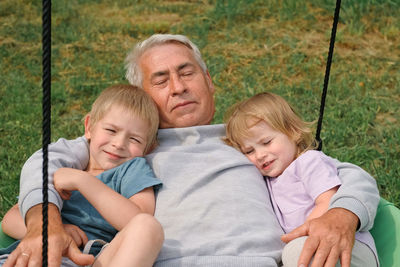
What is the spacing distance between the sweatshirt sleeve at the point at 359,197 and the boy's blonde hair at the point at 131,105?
2.19ft

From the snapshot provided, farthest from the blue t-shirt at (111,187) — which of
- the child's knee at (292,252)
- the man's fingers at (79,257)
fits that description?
the child's knee at (292,252)

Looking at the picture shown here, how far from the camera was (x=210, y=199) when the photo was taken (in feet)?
6.00

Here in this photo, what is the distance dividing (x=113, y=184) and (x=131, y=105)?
277 millimetres

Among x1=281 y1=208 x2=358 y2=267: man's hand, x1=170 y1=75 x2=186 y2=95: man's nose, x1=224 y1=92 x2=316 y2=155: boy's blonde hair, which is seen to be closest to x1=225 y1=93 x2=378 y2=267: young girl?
Answer: x1=224 y1=92 x2=316 y2=155: boy's blonde hair

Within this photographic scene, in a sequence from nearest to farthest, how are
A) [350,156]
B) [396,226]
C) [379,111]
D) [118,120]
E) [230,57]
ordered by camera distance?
1. [118,120]
2. [396,226]
3. [350,156]
4. [379,111]
5. [230,57]

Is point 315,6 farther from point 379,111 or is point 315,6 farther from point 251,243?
point 251,243

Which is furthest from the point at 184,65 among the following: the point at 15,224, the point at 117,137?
the point at 15,224

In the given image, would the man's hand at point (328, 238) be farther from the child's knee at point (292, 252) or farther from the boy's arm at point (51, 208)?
the boy's arm at point (51, 208)

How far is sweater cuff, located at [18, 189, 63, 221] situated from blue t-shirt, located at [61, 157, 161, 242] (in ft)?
0.35

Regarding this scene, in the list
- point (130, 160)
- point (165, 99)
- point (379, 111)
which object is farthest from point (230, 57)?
point (130, 160)

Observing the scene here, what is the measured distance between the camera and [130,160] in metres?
1.92

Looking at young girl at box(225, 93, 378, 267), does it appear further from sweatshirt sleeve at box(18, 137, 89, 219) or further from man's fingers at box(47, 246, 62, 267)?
man's fingers at box(47, 246, 62, 267)

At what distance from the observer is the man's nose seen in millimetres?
2150

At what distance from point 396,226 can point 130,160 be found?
983 millimetres
